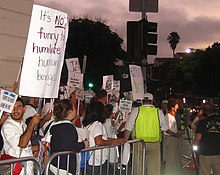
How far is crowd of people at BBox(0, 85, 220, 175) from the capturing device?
18.0 ft

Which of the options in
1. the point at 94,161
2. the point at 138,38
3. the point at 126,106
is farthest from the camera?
the point at 126,106

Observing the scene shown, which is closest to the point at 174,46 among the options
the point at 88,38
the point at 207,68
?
the point at 207,68

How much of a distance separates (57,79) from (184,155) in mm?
7280

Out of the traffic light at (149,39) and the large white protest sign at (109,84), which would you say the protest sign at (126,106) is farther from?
the large white protest sign at (109,84)

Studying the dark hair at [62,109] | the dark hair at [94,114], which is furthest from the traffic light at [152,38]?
the dark hair at [62,109]

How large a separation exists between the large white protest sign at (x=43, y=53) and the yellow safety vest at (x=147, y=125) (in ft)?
11.2

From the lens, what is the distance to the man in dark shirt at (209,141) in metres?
9.03

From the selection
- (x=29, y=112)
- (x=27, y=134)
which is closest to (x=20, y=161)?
A: (x=27, y=134)

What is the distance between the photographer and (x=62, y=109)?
585 centimetres

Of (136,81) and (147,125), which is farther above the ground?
(136,81)

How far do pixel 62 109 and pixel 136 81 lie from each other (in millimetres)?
4318

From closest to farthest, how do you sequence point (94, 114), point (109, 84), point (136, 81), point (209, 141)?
point (94, 114)
point (209, 141)
point (136, 81)
point (109, 84)

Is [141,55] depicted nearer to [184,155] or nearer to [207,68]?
[184,155]

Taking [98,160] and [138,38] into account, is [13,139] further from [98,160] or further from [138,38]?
[138,38]
